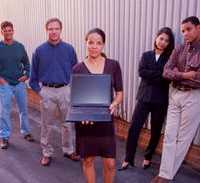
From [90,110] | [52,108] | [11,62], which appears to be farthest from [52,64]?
[90,110]

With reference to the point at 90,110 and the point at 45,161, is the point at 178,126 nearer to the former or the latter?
the point at 90,110

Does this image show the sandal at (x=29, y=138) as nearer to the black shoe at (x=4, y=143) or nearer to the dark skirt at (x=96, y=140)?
the black shoe at (x=4, y=143)

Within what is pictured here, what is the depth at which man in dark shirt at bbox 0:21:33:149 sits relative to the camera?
525 cm

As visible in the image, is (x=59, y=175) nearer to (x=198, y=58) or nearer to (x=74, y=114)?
(x=74, y=114)

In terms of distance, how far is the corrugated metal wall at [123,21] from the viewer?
4660 mm

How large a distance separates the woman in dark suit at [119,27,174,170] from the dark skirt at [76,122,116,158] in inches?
38.8

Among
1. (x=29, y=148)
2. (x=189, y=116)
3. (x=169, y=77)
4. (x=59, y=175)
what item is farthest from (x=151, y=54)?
(x=29, y=148)

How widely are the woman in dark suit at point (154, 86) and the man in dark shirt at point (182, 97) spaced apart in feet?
0.64

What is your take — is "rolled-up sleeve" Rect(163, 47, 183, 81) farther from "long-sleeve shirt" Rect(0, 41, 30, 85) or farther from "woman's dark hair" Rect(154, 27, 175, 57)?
"long-sleeve shirt" Rect(0, 41, 30, 85)

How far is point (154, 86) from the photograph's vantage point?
425cm

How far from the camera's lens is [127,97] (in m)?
5.59

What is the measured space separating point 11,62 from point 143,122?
2070 mm

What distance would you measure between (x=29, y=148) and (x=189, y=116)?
8.20 ft

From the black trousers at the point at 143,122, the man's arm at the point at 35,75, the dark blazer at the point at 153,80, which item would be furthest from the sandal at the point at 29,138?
the dark blazer at the point at 153,80
